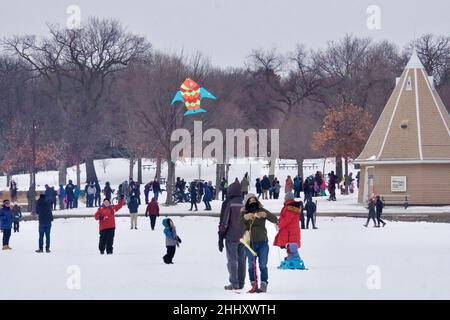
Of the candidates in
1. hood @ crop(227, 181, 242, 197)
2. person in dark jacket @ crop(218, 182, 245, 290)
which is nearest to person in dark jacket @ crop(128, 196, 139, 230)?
hood @ crop(227, 181, 242, 197)

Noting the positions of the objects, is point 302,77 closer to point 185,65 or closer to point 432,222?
point 185,65

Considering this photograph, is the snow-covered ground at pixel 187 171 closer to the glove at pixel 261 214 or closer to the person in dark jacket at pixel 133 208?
the person in dark jacket at pixel 133 208

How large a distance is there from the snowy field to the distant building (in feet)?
61.0

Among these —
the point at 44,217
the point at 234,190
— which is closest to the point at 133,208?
the point at 44,217

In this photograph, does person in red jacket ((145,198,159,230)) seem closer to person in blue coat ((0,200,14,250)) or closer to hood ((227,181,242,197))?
person in blue coat ((0,200,14,250))

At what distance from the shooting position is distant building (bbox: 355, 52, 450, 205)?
51875 millimetres

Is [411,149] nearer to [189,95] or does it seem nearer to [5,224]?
[189,95]

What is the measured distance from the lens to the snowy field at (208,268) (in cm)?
1691

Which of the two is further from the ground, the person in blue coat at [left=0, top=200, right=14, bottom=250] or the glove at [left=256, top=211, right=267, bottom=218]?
the glove at [left=256, top=211, right=267, bottom=218]

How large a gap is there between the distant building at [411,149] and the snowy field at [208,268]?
18.6m

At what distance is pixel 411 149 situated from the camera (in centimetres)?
5288
